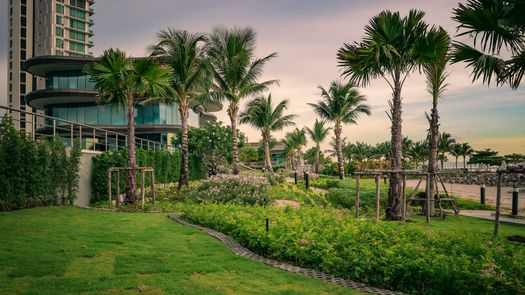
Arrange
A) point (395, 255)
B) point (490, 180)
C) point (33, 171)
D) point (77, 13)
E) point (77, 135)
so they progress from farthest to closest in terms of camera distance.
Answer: point (77, 13) < point (490, 180) < point (77, 135) < point (33, 171) < point (395, 255)

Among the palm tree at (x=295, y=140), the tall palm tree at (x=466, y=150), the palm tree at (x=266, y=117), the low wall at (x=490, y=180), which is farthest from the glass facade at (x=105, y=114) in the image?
the tall palm tree at (x=466, y=150)

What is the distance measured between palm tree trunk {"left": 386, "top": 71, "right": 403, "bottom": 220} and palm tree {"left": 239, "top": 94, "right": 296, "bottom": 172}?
27.9m

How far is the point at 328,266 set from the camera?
299 inches

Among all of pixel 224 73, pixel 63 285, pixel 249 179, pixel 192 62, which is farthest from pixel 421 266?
pixel 224 73

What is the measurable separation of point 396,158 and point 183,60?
15.2 metres

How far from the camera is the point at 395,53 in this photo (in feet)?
50.4

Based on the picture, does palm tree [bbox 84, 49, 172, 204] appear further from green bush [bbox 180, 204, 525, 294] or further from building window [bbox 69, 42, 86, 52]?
building window [bbox 69, 42, 86, 52]

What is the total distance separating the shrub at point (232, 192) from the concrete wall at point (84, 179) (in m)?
4.99

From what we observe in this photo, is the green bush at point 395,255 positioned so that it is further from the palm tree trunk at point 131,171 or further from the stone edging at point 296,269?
the palm tree trunk at point 131,171

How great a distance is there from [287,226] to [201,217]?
14.1 ft

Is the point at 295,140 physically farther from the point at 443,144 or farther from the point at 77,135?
the point at 77,135

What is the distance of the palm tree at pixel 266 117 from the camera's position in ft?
145

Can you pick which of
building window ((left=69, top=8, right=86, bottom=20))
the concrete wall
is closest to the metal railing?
the concrete wall

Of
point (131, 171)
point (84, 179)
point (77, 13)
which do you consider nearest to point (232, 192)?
point (131, 171)
